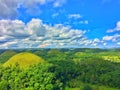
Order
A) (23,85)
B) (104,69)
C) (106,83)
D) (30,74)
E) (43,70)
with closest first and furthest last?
(23,85)
(30,74)
(43,70)
(106,83)
(104,69)

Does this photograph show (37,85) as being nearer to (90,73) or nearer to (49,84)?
(49,84)

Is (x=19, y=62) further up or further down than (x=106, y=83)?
further up

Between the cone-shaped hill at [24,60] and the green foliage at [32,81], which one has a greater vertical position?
the cone-shaped hill at [24,60]

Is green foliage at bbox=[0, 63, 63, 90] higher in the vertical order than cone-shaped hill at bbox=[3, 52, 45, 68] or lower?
lower

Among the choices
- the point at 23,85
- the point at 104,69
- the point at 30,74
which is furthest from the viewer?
the point at 104,69

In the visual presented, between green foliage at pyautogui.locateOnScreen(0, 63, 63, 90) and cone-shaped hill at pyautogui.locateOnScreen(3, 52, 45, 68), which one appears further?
cone-shaped hill at pyautogui.locateOnScreen(3, 52, 45, 68)

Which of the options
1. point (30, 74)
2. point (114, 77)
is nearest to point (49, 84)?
point (30, 74)

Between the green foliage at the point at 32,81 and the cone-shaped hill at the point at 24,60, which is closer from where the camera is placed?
the green foliage at the point at 32,81

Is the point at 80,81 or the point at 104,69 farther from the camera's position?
the point at 104,69

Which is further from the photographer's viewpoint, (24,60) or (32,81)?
(24,60)

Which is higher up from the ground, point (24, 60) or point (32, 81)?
point (24, 60)
